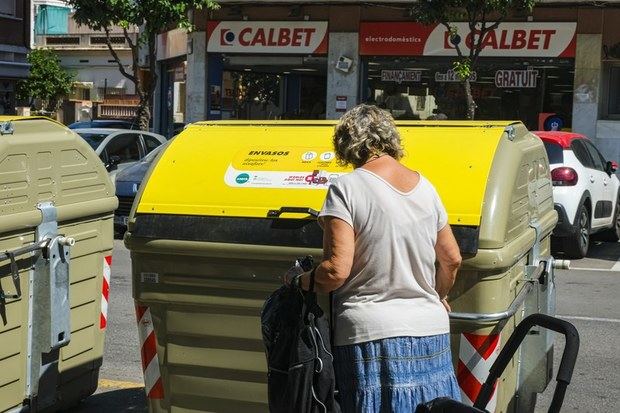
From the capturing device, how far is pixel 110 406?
6121 mm

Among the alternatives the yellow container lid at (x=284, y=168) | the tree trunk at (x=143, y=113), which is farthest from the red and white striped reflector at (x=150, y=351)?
the tree trunk at (x=143, y=113)

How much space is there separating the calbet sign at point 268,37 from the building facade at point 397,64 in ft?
0.09

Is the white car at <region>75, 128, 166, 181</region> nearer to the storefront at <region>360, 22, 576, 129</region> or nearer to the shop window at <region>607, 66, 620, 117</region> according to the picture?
the storefront at <region>360, 22, 576, 129</region>

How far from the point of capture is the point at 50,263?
505 cm

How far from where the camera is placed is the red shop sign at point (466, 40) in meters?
22.4

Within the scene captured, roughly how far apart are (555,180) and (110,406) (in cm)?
805

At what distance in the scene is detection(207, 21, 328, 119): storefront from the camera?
24844mm

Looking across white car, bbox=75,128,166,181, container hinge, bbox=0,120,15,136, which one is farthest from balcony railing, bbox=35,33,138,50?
container hinge, bbox=0,120,15,136

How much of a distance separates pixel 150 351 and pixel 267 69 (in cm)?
2233

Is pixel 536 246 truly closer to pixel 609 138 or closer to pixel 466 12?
pixel 466 12

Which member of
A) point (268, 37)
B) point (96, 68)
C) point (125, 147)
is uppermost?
point (268, 37)

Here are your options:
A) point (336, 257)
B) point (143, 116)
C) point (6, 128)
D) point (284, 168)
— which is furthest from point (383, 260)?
point (143, 116)

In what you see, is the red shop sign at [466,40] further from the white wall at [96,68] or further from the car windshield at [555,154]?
the white wall at [96,68]

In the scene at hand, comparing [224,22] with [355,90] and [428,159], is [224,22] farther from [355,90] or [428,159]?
[428,159]
